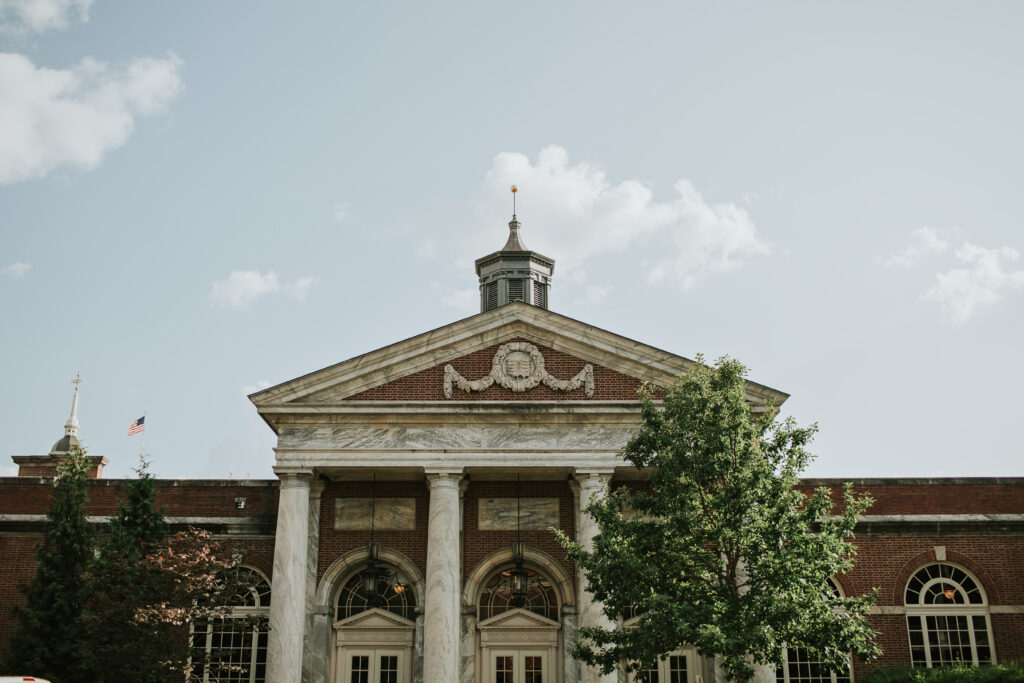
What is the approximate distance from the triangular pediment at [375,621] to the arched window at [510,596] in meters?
1.89

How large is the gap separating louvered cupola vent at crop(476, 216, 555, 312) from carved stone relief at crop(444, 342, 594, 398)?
806 cm

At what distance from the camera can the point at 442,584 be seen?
2144 cm

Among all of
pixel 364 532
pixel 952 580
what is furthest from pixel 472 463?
pixel 952 580

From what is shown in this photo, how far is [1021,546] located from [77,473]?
74.7 ft

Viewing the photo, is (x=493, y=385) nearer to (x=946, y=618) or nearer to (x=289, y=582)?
(x=289, y=582)

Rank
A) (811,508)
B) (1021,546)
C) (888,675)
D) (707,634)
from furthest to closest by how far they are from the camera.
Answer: (1021,546), (888,675), (811,508), (707,634)

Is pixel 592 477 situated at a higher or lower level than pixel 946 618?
higher

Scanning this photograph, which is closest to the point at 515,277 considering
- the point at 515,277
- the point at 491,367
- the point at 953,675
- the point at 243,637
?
the point at 515,277

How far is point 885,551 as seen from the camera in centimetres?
2405

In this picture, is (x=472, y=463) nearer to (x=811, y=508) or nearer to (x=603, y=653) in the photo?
(x=603, y=653)

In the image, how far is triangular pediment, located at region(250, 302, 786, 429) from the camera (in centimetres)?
2272

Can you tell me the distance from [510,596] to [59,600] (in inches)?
405

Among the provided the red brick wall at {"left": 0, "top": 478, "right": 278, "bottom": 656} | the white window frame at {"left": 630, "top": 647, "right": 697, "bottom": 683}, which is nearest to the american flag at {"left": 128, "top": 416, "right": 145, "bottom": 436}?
the red brick wall at {"left": 0, "top": 478, "right": 278, "bottom": 656}

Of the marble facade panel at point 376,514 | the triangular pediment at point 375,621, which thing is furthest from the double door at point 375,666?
the marble facade panel at point 376,514
